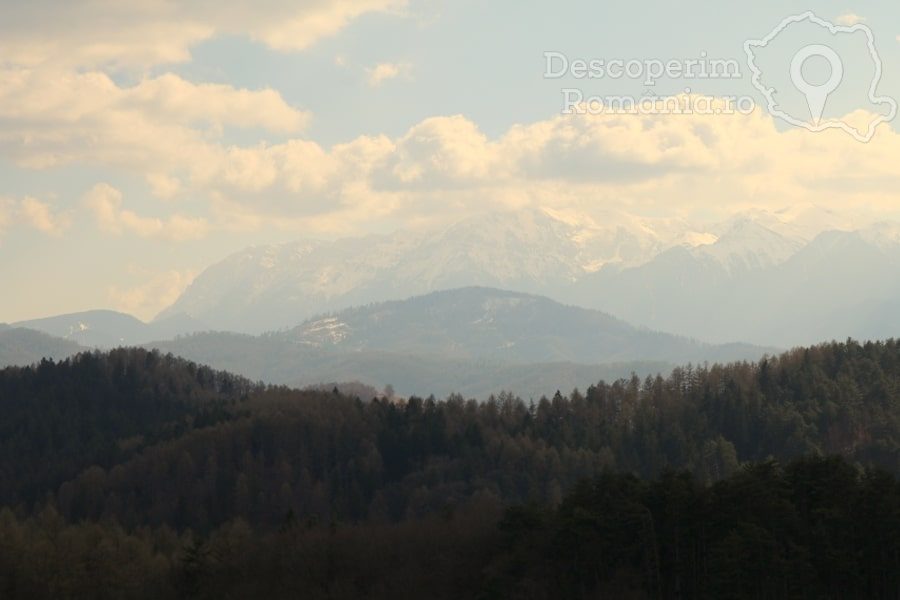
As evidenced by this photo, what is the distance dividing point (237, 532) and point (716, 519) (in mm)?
61824

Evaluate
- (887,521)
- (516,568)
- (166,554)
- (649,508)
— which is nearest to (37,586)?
(166,554)

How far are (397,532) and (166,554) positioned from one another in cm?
2834

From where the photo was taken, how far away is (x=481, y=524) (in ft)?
466

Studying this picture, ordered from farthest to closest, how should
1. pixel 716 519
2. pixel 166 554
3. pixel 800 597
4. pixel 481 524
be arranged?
1. pixel 166 554
2. pixel 481 524
3. pixel 716 519
4. pixel 800 597

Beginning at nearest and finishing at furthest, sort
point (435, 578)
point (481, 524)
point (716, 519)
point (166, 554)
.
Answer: point (716, 519)
point (435, 578)
point (481, 524)
point (166, 554)

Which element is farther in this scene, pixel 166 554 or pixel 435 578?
pixel 166 554

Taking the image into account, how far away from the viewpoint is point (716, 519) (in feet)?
390

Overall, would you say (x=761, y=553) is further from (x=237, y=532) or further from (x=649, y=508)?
(x=237, y=532)

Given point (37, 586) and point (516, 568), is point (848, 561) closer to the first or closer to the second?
point (516, 568)

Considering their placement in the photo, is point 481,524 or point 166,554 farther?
point 166,554

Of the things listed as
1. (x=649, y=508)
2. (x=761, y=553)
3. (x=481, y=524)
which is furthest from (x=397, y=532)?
(x=761, y=553)

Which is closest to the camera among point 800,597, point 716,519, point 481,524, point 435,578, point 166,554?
point 800,597

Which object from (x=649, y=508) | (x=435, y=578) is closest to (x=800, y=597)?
(x=649, y=508)

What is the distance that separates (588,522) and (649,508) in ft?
18.2
